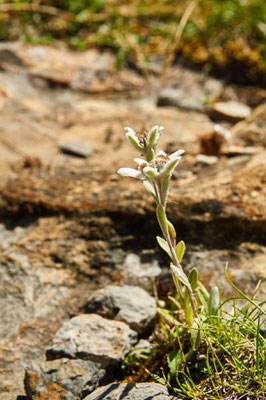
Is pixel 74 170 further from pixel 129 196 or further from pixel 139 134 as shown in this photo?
pixel 139 134

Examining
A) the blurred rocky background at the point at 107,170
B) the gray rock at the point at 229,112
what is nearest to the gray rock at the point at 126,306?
the blurred rocky background at the point at 107,170

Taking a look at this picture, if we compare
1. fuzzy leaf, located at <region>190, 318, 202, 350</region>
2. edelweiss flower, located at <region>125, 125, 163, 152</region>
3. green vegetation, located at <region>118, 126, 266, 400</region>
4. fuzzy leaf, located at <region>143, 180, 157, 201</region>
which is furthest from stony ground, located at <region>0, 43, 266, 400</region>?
fuzzy leaf, located at <region>190, 318, 202, 350</region>

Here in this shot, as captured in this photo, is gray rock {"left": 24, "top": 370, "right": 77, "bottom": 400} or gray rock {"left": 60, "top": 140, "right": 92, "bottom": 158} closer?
gray rock {"left": 24, "top": 370, "right": 77, "bottom": 400}

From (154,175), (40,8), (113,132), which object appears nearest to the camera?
(154,175)

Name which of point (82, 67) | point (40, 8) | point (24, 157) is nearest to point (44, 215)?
point (24, 157)

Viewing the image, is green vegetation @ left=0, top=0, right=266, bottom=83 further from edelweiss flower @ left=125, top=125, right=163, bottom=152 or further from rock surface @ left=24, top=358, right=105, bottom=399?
rock surface @ left=24, top=358, right=105, bottom=399

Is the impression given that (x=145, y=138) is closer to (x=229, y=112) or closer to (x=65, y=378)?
(x=65, y=378)
